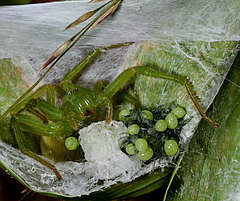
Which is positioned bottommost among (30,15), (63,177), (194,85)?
(63,177)

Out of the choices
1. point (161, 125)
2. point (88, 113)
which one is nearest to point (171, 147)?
point (161, 125)

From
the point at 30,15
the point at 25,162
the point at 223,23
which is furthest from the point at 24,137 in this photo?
the point at 223,23

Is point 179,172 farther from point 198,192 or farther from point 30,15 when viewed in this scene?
point 30,15

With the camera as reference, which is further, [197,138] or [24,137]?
[24,137]

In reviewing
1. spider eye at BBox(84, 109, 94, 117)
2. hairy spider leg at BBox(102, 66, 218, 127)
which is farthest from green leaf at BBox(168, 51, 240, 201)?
spider eye at BBox(84, 109, 94, 117)

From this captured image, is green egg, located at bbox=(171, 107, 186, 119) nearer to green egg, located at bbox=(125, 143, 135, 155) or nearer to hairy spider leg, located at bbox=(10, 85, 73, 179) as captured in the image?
green egg, located at bbox=(125, 143, 135, 155)

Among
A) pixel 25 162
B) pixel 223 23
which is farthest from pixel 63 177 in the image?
pixel 223 23

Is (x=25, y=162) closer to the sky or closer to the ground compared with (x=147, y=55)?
closer to the ground

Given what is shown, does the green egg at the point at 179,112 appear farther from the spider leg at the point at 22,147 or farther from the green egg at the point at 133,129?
the spider leg at the point at 22,147

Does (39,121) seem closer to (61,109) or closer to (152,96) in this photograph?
(61,109)
